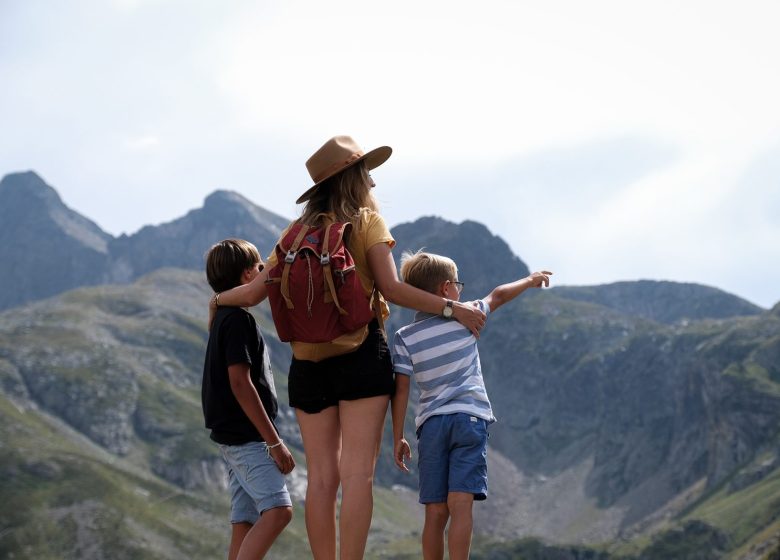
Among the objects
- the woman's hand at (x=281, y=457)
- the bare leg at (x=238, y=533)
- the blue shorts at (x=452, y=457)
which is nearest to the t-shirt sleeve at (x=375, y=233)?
the blue shorts at (x=452, y=457)

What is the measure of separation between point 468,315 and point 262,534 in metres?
3.74

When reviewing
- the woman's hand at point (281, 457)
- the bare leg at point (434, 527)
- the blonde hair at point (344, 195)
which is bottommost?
the bare leg at point (434, 527)

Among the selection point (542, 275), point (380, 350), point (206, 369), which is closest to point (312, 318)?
point (380, 350)

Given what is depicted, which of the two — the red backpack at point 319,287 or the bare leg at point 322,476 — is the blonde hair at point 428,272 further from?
the bare leg at point 322,476

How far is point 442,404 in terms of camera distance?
1207cm

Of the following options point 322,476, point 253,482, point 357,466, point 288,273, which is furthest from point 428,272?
point 253,482

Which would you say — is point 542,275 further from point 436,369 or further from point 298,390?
point 298,390

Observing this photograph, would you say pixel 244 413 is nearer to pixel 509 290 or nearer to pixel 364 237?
pixel 364 237

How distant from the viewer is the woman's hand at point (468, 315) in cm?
1173

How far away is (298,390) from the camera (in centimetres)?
1112

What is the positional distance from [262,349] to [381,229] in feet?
8.54

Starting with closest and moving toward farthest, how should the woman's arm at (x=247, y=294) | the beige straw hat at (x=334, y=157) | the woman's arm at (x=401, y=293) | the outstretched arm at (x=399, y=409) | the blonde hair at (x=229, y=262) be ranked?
the woman's arm at (x=401, y=293), the beige straw hat at (x=334, y=157), the woman's arm at (x=247, y=294), the outstretched arm at (x=399, y=409), the blonde hair at (x=229, y=262)

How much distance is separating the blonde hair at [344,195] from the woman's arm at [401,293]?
650 mm

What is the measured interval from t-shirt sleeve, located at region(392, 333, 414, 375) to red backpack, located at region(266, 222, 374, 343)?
4.29 ft
